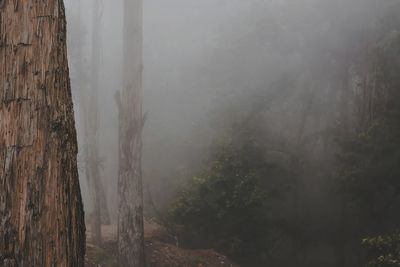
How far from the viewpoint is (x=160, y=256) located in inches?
481

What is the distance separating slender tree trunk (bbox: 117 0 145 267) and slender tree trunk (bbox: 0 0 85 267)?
8.91m

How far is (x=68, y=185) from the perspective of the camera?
2.47m

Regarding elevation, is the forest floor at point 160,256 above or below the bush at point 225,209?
below

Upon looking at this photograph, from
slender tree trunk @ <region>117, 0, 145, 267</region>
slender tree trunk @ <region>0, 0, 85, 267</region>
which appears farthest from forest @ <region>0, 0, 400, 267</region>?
slender tree trunk @ <region>0, 0, 85, 267</region>

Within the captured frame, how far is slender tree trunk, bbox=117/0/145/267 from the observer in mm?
11211

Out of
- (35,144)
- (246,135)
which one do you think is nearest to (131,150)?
(246,135)

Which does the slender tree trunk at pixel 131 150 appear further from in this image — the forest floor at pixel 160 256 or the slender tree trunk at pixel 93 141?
the slender tree trunk at pixel 93 141

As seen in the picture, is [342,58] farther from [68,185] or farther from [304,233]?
[68,185]

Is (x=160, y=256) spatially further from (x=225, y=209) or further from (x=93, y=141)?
(x=93, y=141)

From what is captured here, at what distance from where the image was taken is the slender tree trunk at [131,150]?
1121 cm

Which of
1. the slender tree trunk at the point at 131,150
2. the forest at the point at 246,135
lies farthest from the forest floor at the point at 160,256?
the slender tree trunk at the point at 131,150

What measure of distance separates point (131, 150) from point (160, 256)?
266cm

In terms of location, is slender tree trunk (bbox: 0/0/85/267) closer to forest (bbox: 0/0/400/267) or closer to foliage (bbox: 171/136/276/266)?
forest (bbox: 0/0/400/267)

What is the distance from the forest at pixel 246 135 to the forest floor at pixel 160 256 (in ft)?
0.16
